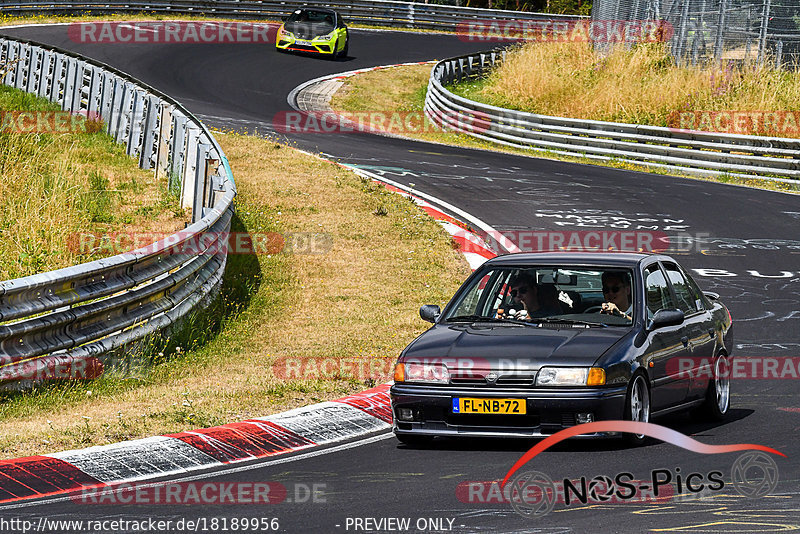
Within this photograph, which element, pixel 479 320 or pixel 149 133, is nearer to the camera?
pixel 479 320

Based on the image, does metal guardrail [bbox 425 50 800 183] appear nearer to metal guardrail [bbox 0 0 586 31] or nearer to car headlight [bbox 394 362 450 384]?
metal guardrail [bbox 0 0 586 31]

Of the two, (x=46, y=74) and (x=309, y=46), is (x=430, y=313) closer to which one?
(x=46, y=74)

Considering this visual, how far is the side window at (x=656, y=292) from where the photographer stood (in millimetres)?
8961

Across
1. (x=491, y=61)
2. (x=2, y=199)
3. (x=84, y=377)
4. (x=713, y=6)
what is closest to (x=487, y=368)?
(x=84, y=377)

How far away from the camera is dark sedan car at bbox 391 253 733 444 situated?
307 inches

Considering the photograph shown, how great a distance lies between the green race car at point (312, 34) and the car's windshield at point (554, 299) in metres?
33.5

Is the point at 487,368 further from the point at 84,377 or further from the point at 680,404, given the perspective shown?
the point at 84,377

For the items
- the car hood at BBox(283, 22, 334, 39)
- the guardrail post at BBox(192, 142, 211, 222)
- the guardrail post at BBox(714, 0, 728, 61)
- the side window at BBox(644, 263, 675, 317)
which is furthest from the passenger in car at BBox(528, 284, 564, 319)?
the car hood at BBox(283, 22, 334, 39)

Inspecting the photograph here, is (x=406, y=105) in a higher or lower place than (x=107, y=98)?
lower

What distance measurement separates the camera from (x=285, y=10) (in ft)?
167

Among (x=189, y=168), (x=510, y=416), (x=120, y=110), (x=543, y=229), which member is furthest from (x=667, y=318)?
(x=120, y=110)

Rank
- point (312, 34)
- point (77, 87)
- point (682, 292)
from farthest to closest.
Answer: point (312, 34) < point (77, 87) < point (682, 292)

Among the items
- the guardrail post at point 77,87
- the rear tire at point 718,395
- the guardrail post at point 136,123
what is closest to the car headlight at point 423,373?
the rear tire at point 718,395

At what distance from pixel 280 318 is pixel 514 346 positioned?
5.69m
